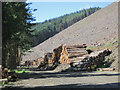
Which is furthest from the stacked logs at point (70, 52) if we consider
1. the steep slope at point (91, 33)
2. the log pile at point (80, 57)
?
the steep slope at point (91, 33)

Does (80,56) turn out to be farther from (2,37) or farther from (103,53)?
(2,37)

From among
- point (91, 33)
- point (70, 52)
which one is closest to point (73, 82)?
point (70, 52)

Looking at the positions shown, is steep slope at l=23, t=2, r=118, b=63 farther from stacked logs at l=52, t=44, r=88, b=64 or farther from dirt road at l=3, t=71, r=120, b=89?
dirt road at l=3, t=71, r=120, b=89

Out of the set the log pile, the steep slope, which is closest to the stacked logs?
the log pile

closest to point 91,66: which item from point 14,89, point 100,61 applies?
point 100,61

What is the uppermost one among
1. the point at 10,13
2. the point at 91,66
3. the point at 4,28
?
the point at 10,13

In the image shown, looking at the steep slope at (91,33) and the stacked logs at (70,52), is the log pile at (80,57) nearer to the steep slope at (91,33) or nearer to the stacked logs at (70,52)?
the stacked logs at (70,52)

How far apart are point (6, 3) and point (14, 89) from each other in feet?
21.5

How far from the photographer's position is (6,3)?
1238 centimetres

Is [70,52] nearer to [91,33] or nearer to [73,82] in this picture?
[73,82]

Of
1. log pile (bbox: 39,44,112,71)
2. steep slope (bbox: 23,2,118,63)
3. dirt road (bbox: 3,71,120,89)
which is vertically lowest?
dirt road (bbox: 3,71,120,89)

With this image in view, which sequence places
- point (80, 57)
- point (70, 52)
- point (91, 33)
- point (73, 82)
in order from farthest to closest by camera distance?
point (91, 33) < point (70, 52) < point (80, 57) < point (73, 82)

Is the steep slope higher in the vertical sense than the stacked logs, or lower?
higher

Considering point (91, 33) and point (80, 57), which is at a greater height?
point (91, 33)
